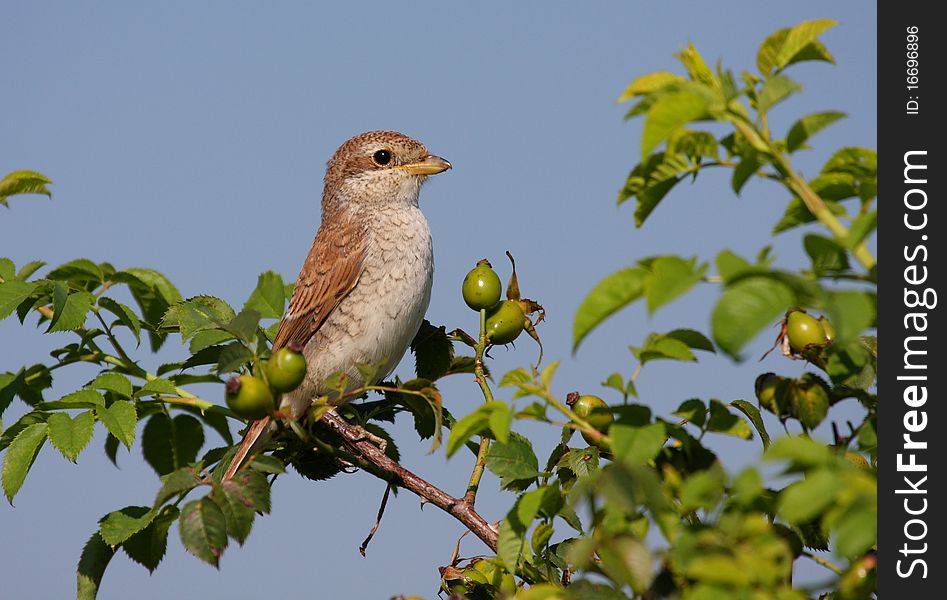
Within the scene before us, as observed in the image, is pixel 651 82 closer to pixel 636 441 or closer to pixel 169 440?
pixel 636 441

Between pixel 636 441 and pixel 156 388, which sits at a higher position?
pixel 636 441

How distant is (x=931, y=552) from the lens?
76.9 inches

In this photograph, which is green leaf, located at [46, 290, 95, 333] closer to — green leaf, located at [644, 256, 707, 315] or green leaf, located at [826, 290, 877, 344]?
green leaf, located at [644, 256, 707, 315]

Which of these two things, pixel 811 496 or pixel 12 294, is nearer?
pixel 811 496

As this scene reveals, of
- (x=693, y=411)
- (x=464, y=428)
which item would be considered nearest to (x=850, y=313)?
(x=693, y=411)

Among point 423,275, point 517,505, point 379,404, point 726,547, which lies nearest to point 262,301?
point 379,404

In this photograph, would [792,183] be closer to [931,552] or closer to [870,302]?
[870,302]

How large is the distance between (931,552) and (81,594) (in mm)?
2884

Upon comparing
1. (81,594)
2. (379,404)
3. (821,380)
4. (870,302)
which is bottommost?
(81,594)

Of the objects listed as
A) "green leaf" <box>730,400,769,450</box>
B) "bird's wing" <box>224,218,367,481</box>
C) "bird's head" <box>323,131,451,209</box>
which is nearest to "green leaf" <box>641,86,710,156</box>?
"green leaf" <box>730,400,769,450</box>

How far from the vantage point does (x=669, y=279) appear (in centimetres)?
168

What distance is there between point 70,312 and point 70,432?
0.53 metres

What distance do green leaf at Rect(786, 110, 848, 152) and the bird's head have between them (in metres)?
4.64

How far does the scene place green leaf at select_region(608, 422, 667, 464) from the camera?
1.87m
